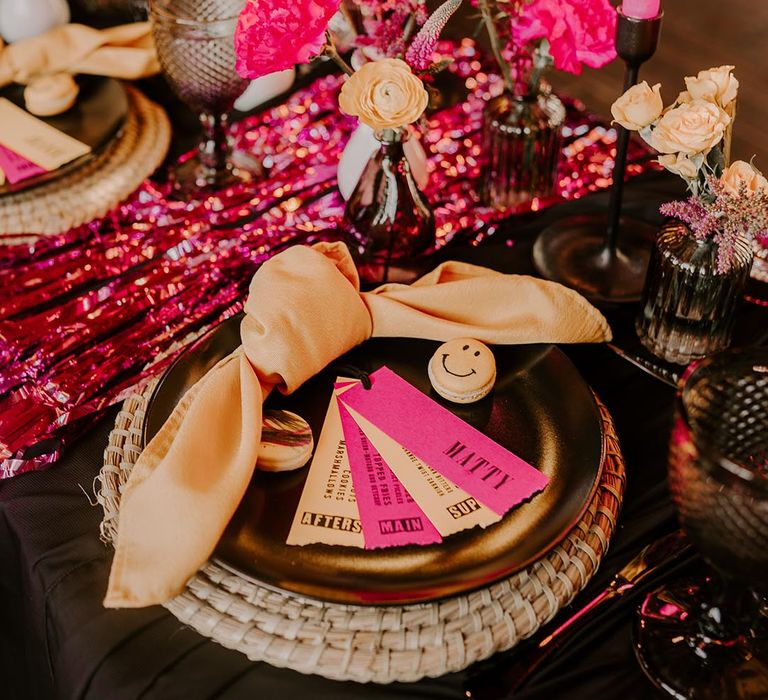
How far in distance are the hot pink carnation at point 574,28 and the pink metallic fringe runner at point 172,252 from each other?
0.70 feet

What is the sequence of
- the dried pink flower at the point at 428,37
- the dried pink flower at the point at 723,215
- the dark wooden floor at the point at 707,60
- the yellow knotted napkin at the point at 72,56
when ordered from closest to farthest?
1. the dried pink flower at the point at 723,215
2. the dried pink flower at the point at 428,37
3. the yellow knotted napkin at the point at 72,56
4. the dark wooden floor at the point at 707,60

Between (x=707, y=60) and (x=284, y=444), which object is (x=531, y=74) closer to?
(x=284, y=444)

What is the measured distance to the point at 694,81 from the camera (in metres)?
0.65

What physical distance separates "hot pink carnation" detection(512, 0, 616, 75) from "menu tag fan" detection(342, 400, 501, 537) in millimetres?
408

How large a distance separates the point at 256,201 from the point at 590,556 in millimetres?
595

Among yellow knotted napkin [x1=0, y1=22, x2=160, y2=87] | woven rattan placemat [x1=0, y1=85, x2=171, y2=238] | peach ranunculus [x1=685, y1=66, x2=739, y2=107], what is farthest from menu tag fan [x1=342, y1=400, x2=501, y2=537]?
yellow knotted napkin [x1=0, y1=22, x2=160, y2=87]

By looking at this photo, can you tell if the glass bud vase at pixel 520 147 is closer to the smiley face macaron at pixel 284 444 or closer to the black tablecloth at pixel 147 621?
the black tablecloth at pixel 147 621

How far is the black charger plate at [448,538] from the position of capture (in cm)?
51

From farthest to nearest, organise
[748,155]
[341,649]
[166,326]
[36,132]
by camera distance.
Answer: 1. [748,155]
2. [36,132]
3. [166,326]
4. [341,649]

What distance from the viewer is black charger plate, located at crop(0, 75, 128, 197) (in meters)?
0.91

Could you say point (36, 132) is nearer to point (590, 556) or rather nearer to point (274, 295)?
point (274, 295)

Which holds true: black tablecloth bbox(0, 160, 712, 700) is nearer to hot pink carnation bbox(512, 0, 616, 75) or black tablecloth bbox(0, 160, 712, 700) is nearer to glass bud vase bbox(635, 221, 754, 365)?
glass bud vase bbox(635, 221, 754, 365)

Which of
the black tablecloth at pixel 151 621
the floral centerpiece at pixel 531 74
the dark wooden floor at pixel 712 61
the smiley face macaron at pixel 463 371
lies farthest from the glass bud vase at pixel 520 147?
the dark wooden floor at pixel 712 61

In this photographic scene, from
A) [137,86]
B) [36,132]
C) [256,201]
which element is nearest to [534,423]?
[256,201]
